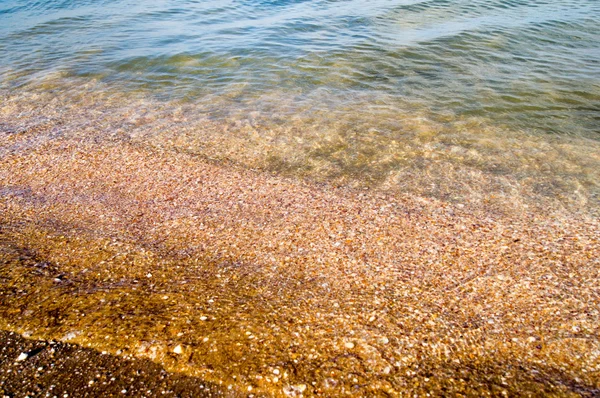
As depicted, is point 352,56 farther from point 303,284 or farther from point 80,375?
point 80,375

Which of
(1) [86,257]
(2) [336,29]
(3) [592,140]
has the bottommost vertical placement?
(3) [592,140]

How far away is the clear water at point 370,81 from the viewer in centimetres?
679

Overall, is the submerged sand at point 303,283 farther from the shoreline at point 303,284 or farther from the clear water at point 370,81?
the clear water at point 370,81

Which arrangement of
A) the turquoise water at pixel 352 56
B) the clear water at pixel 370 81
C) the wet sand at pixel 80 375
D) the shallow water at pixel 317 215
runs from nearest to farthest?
the wet sand at pixel 80 375, the shallow water at pixel 317 215, the clear water at pixel 370 81, the turquoise water at pixel 352 56

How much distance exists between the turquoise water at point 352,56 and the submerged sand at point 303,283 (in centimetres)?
392

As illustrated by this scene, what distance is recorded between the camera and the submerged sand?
3029 mm

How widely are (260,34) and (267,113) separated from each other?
824 cm

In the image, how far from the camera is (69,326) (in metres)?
3.30

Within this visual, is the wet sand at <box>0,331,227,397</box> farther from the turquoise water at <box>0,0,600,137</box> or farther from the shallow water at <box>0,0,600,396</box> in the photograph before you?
the turquoise water at <box>0,0,600,137</box>

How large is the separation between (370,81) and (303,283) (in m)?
7.65

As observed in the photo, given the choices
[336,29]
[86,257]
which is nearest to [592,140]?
[86,257]

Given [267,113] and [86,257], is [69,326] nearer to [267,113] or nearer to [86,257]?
[86,257]

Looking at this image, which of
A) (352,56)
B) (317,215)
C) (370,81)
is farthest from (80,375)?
(352,56)

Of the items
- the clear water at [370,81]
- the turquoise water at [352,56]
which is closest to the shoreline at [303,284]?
the clear water at [370,81]
